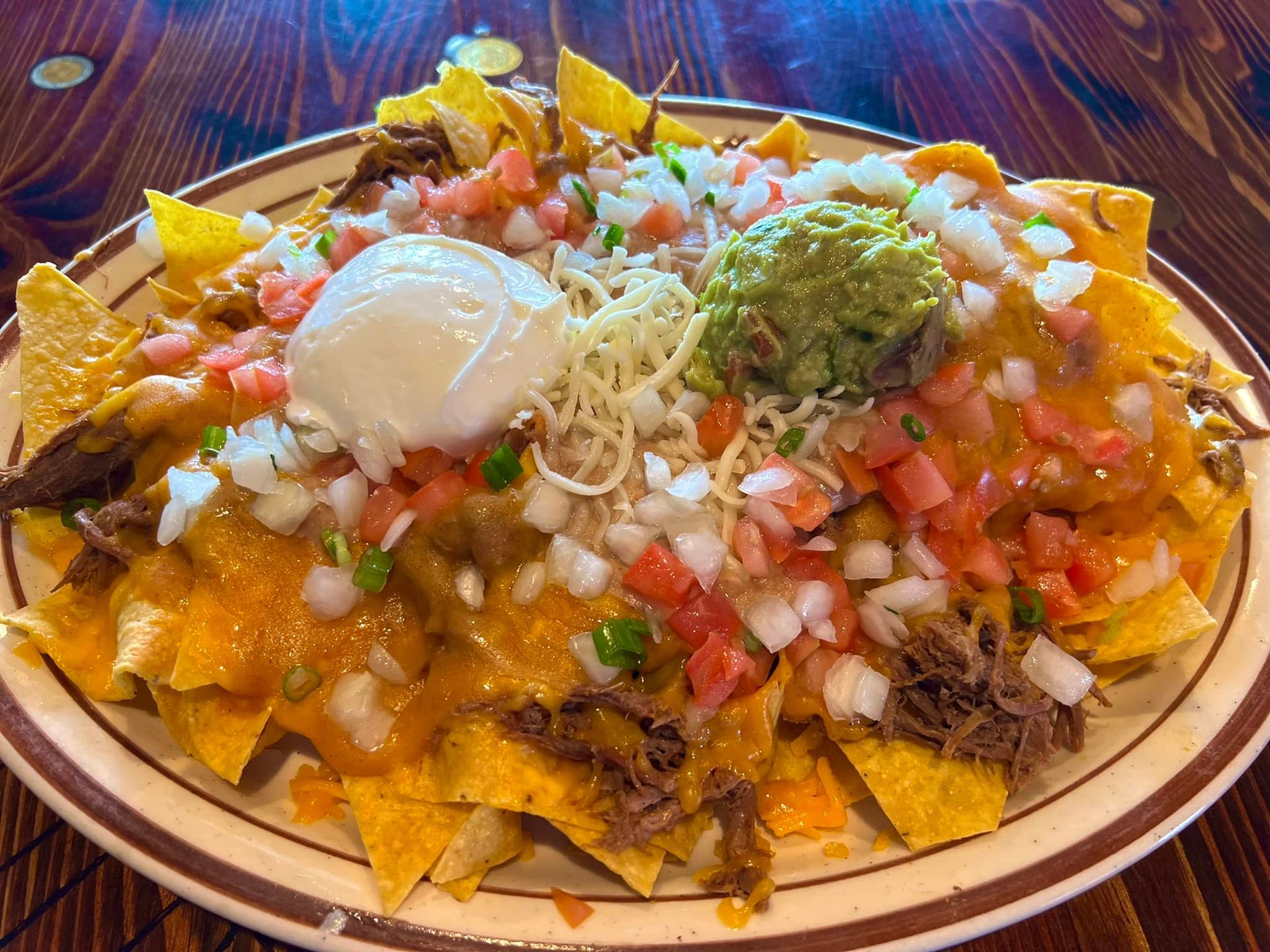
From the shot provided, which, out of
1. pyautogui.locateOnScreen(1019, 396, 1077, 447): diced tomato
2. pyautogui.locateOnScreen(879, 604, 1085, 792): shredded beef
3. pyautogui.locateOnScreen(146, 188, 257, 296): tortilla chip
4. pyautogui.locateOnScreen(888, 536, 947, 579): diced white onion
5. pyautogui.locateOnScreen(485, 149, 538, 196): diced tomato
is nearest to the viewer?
pyautogui.locateOnScreen(879, 604, 1085, 792): shredded beef

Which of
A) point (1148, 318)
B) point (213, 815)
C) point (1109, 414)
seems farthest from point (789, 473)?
point (213, 815)

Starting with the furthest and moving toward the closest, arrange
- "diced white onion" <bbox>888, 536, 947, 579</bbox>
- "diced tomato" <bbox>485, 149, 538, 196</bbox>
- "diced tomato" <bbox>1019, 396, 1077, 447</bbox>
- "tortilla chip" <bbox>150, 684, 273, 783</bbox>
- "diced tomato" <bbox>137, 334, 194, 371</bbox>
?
"diced tomato" <bbox>485, 149, 538, 196</bbox>, "diced tomato" <bbox>137, 334, 194, 371</bbox>, "diced tomato" <bbox>1019, 396, 1077, 447</bbox>, "diced white onion" <bbox>888, 536, 947, 579</bbox>, "tortilla chip" <bbox>150, 684, 273, 783</bbox>

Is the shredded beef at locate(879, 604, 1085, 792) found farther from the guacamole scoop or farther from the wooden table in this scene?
the wooden table

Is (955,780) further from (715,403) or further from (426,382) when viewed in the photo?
(426,382)

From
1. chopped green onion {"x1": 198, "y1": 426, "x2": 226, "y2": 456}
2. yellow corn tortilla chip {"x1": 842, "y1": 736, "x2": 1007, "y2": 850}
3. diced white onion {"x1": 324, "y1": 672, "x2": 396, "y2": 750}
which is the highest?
chopped green onion {"x1": 198, "y1": 426, "x2": 226, "y2": 456}

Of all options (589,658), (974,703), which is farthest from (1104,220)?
(589,658)

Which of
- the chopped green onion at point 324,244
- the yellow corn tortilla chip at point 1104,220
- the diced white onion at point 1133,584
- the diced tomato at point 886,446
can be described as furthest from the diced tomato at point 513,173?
the diced white onion at point 1133,584

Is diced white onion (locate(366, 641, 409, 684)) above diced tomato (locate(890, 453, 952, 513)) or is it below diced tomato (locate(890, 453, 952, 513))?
below

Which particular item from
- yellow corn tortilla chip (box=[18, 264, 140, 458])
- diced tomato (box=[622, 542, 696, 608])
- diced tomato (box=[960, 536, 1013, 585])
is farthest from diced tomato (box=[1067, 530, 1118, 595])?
yellow corn tortilla chip (box=[18, 264, 140, 458])
